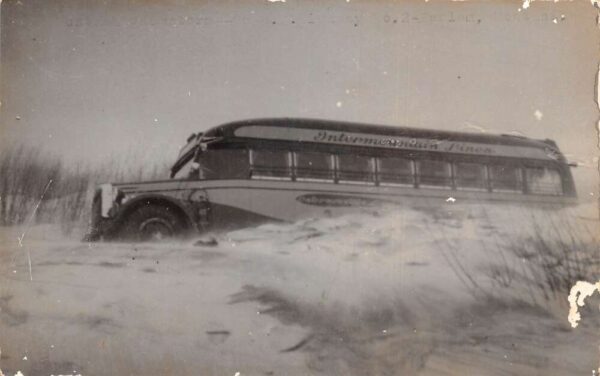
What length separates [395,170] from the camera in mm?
3457

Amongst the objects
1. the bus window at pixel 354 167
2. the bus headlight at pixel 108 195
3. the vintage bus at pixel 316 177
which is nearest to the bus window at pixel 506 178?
the vintage bus at pixel 316 177

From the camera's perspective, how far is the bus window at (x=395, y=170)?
345 cm

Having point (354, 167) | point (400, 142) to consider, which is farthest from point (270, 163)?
point (400, 142)

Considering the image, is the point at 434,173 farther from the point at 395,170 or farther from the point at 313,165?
the point at 313,165

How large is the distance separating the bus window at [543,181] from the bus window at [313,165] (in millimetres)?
1163

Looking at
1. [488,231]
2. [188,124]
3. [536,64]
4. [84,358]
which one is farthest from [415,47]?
[84,358]

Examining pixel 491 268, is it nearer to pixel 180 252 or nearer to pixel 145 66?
pixel 180 252

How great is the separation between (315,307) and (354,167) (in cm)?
83

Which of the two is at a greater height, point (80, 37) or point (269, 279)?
point (80, 37)

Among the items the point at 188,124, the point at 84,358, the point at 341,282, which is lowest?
the point at 84,358

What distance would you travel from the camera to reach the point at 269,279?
3.37m

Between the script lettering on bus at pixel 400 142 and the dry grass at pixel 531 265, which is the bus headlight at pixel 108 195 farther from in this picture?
the dry grass at pixel 531 265

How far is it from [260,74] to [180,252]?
1122mm

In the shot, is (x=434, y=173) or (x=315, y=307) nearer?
(x=315, y=307)
